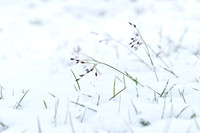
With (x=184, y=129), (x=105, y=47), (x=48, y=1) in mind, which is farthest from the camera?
(x=48, y=1)

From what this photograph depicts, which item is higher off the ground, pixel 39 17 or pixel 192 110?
pixel 192 110

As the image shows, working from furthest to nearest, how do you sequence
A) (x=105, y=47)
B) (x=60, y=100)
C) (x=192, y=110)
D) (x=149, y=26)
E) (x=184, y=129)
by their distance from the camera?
(x=149, y=26), (x=105, y=47), (x=60, y=100), (x=192, y=110), (x=184, y=129)

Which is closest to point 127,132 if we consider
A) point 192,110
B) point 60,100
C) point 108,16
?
point 192,110

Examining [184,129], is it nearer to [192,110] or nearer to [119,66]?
[192,110]

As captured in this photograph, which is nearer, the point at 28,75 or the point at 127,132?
the point at 127,132

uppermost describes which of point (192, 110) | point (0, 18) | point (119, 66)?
point (192, 110)

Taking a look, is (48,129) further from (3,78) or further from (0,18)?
(0,18)
